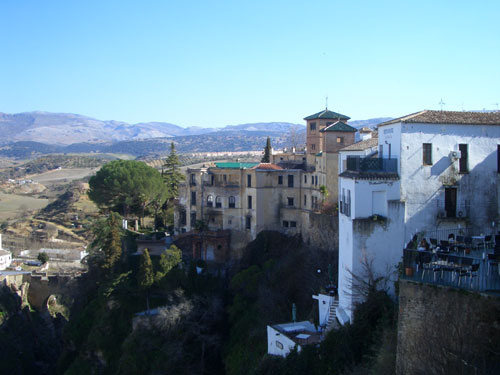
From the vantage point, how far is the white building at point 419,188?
20391mm

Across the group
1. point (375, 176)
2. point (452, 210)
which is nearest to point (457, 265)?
point (375, 176)

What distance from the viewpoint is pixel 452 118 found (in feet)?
69.4

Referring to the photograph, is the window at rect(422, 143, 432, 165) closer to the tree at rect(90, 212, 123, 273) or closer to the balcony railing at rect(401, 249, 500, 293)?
the balcony railing at rect(401, 249, 500, 293)

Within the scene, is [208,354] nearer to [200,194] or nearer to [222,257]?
[222,257]

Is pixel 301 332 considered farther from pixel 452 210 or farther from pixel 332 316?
pixel 452 210

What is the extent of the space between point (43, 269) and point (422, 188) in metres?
44.4

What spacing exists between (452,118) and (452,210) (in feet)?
11.5

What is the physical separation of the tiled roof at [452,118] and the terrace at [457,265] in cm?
507

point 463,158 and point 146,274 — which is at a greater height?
point 463,158

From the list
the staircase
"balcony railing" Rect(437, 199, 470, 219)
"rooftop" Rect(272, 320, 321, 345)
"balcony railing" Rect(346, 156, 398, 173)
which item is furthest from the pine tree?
"balcony railing" Rect(437, 199, 470, 219)

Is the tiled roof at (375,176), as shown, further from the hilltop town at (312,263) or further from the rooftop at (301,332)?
the rooftop at (301,332)

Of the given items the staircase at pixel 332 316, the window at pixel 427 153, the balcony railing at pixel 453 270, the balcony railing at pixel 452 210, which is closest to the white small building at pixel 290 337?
the staircase at pixel 332 316

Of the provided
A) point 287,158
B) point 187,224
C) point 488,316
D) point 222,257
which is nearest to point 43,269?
point 187,224

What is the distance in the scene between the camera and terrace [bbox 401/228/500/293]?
13.9m
